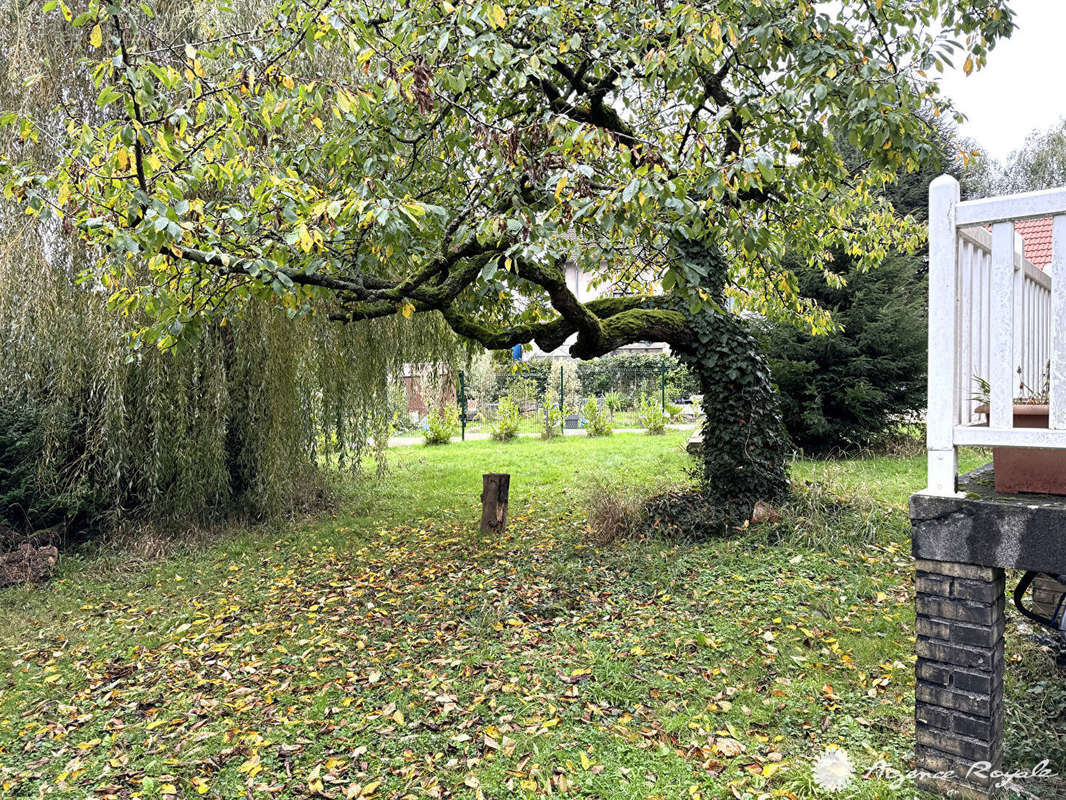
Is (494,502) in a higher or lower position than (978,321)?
lower

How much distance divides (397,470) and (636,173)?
7.25 meters

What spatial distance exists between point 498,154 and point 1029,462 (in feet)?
9.46

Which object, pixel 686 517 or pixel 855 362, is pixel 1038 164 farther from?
pixel 686 517

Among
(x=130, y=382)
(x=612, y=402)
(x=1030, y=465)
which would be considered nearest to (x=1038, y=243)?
(x=612, y=402)

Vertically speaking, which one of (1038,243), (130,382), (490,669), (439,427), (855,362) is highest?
(1038,243)

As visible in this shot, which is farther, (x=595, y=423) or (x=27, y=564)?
(x=595, y=423)

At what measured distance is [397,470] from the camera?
9.66 metres

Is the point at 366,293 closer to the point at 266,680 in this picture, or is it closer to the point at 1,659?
the point at 266,680

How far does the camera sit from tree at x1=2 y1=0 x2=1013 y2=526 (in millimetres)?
3225

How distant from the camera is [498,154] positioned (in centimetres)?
373

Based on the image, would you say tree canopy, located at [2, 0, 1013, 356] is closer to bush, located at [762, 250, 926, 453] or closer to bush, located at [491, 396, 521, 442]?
bush, located at [762, 250, 926, 453]

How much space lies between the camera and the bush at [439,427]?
12414 mm

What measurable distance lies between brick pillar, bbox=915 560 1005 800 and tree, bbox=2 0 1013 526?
176 cm

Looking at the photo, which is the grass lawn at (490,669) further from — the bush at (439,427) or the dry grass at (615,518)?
the bush at (439,427)
